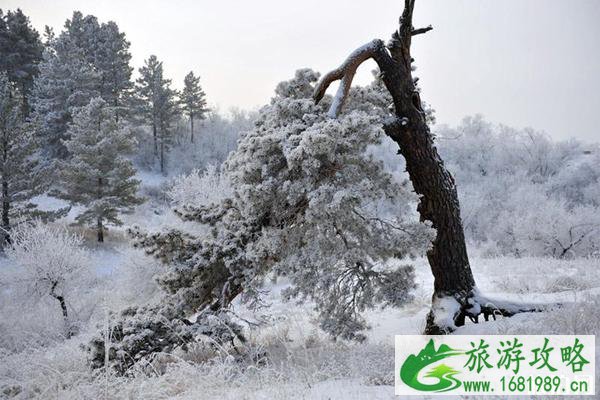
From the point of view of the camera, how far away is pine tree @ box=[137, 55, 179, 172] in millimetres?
42438

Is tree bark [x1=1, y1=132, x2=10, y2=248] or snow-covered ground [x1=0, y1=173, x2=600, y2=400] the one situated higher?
tree bark [x1=1, y1=132, x2=10, y2=248]

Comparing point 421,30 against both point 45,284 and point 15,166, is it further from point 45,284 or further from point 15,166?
point 15,166

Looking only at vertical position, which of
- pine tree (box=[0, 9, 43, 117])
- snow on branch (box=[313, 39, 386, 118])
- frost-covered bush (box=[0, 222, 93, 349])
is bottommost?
frost-covered bush (box=[0, 222, 93, 349])

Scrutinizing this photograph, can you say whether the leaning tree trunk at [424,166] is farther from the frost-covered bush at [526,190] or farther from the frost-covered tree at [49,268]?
the frost-covered bush at [526,190]

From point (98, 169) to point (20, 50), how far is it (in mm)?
22329

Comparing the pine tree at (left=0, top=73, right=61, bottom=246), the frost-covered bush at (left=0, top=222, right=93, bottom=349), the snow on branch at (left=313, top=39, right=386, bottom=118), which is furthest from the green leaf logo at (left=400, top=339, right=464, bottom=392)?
the pine tree at (left=0, top=73, right=61, bottom=246)

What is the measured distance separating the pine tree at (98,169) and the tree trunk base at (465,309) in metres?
24.0

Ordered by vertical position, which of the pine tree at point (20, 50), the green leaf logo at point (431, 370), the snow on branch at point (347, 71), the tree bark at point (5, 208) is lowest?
the green leaf logo at point (431, 370)

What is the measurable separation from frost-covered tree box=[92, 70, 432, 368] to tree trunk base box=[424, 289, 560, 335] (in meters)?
0.88

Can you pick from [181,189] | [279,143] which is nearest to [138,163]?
[181,189]

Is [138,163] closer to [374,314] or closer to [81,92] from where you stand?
[81,92]

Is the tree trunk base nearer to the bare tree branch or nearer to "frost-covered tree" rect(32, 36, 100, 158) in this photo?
the bare tree branch

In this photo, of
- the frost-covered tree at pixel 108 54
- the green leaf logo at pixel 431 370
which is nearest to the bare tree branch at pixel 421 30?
the green leaf logo at pixel 431 370

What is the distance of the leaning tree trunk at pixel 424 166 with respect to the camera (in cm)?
628
